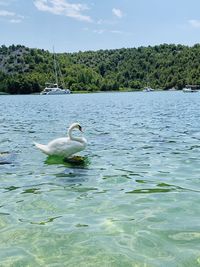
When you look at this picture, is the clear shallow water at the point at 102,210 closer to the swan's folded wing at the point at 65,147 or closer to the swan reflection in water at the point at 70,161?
the swan reflection in water at the point at 70,161

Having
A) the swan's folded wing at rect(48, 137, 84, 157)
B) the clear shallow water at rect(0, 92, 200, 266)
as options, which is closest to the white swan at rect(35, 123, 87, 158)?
the swan's folded wing at rect(48, 137, 84, 157)

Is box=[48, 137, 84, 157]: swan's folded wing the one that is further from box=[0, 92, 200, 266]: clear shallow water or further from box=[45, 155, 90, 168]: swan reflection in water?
box=[0, 92, 200, 266]: clear shallow water

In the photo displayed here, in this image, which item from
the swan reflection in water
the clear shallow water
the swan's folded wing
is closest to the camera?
the clear shallow water

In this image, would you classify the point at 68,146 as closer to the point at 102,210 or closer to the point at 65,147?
the point at 65,147

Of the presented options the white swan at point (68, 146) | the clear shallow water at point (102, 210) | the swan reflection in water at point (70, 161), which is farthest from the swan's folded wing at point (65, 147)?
the clear shallow water at point (102, 210)

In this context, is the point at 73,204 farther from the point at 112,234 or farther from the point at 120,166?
the point at 120,166

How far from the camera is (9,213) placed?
8.65m

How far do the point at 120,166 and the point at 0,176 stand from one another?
371 cm

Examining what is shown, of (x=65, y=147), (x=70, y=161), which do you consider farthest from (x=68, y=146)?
(x=70, y=161)

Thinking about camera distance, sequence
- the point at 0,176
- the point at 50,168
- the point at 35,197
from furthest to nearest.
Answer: the point at 50,168, the point at 0,176, the point at 35,197

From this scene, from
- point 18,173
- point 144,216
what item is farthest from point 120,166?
point 144,216

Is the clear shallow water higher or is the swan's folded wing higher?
the swan's folded wing

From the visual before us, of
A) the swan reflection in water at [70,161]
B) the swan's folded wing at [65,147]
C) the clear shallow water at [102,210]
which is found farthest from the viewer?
the swan's folded wing at [65,147]

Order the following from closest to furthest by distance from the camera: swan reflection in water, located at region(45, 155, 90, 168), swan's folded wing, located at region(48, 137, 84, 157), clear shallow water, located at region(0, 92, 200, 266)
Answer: clear shallow water, located at region(0, 92, 200, 266), swan reflection in water, located at region(45, 155, 90, 168), swan's folded wing, located at region(48, 137, 84, 157)
